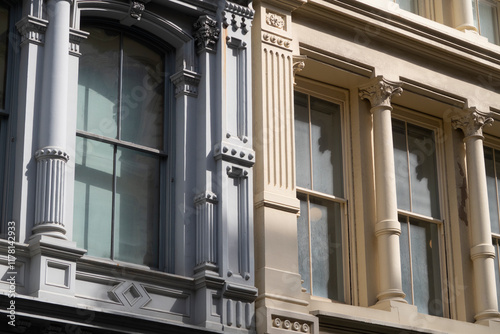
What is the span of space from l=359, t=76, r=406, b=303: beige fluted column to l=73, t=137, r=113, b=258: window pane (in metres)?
3.86

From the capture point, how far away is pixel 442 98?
54.8 feet

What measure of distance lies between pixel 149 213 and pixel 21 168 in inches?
72.8

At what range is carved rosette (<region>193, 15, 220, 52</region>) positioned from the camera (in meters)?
14.4

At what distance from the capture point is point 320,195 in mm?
15359

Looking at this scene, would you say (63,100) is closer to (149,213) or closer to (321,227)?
(149,213)

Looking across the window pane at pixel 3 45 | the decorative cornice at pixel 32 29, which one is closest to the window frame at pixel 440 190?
the decorative cornice at pixel 32 29

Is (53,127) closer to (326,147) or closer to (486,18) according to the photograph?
(326,147)

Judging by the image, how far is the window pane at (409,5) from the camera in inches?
693

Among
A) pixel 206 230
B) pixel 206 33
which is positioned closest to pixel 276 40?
pixel 206 33

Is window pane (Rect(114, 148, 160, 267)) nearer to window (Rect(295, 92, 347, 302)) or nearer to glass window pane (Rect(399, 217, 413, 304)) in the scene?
window (Rect(295, 92, 347, 302))

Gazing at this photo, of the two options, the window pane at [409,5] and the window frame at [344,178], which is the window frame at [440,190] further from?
the window pane at [409,5]

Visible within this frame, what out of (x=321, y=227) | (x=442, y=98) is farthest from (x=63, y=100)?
(x=442, y=98)

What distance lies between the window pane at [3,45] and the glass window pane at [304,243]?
4.23 metres

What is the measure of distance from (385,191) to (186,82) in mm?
3134
